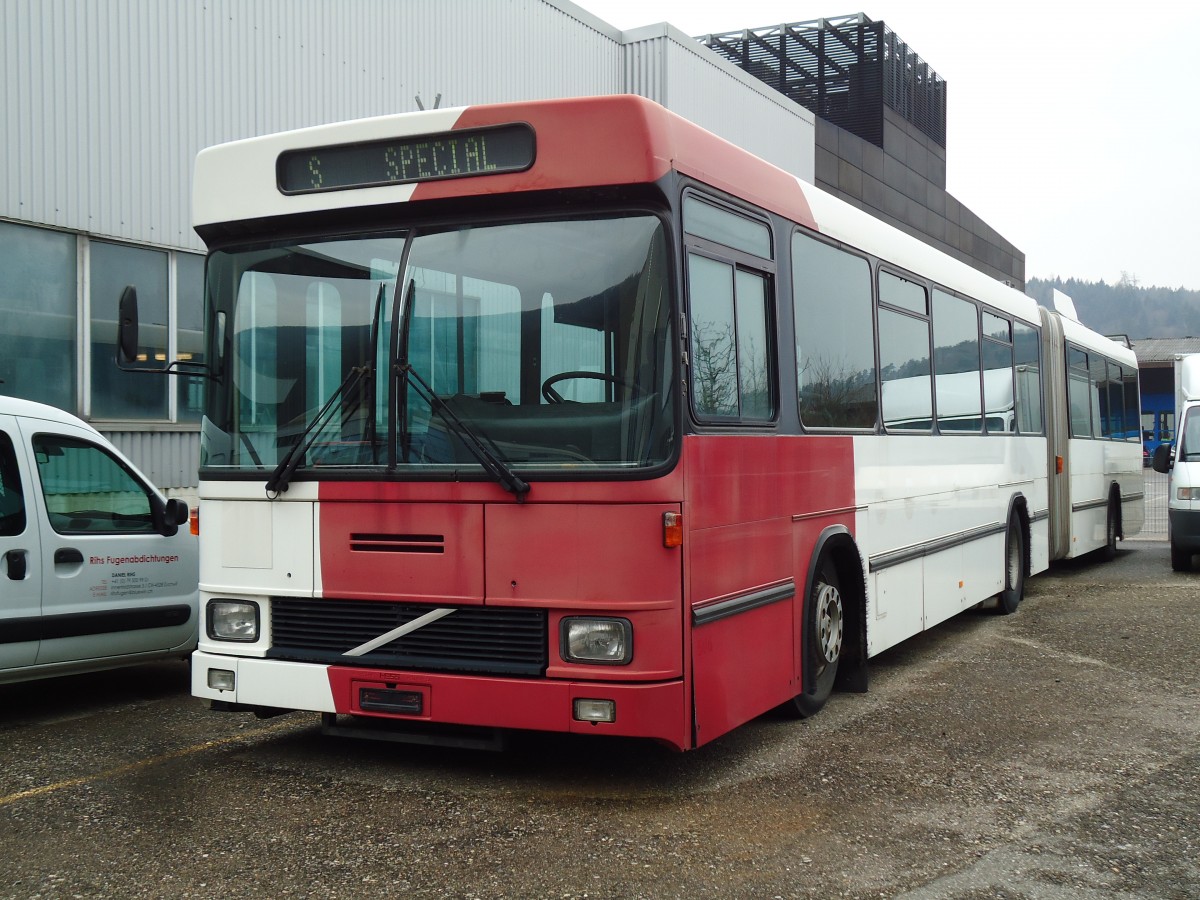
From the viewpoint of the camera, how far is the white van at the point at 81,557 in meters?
7.07

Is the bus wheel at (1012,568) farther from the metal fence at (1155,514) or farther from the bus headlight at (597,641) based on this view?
the metal fence at (1155,514)

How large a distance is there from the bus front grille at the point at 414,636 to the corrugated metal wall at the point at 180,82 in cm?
726

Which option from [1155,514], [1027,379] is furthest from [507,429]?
[1155,514]

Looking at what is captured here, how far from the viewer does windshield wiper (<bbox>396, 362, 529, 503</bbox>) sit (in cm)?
528

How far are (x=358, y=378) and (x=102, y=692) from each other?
13.2 feet

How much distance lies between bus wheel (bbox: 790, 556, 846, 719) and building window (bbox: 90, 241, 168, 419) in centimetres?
852

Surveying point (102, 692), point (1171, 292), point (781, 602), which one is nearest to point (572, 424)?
point (781, 602)

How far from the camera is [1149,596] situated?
1286 centimetres

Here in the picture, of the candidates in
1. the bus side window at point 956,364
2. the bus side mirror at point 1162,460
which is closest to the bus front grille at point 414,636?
the bus side window at point 956,364

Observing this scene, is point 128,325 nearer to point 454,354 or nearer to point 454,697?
point 454,354

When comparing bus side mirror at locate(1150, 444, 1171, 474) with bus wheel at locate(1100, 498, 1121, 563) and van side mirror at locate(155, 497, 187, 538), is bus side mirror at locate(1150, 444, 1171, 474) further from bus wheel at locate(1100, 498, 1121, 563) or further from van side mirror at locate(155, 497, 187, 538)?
van side mirror at locate(155, 497, 187, 538)

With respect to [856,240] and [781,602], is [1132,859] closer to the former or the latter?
[781,602]

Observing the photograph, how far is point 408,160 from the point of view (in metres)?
5.64

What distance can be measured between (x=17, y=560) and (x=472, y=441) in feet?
10.7
